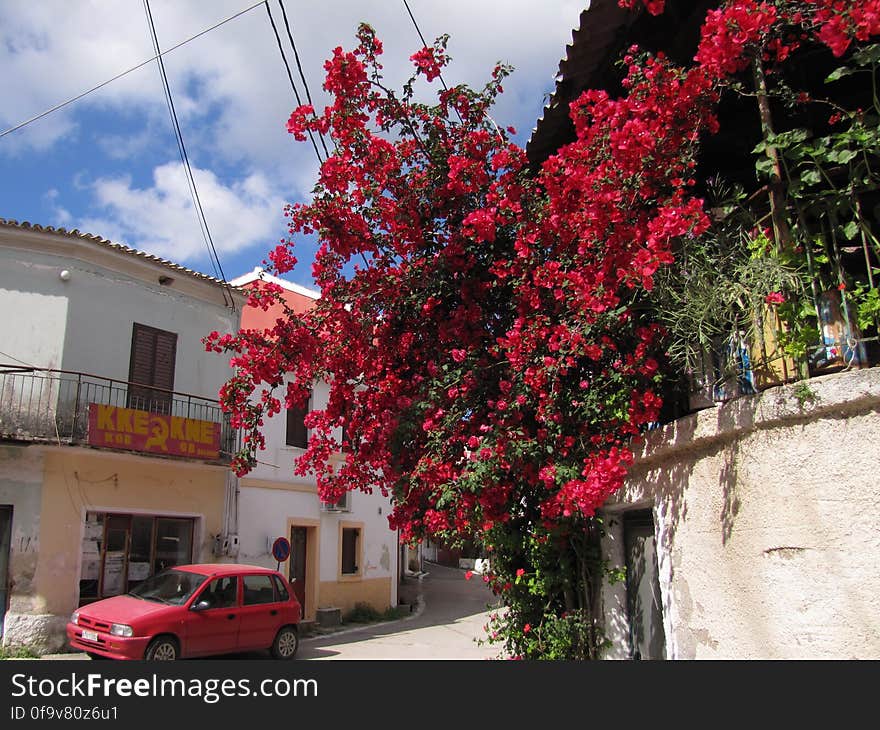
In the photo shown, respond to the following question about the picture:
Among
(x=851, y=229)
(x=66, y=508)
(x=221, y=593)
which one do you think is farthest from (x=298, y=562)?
(x=851, y=229)

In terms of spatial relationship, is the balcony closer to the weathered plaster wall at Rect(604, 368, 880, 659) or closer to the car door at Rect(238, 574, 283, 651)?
the car door at Rect(238, 574, 283, 651)

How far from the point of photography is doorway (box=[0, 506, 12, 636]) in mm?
12328

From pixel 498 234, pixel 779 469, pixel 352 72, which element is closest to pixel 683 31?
pixel 498 234

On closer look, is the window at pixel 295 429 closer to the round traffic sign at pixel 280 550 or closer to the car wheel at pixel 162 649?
the round traffic sign at pixel 280 550

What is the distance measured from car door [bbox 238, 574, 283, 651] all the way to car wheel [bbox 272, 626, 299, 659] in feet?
0.52

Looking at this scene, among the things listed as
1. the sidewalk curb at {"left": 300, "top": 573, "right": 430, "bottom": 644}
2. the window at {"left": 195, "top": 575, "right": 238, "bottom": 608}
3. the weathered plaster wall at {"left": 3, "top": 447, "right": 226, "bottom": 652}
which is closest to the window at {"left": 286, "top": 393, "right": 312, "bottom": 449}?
the weathered plaster wall at {"left": 3, "top": 447, "right": 226, "bottom": 652}

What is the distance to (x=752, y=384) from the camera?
13.5 feet

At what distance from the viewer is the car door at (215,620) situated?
11.0 metres

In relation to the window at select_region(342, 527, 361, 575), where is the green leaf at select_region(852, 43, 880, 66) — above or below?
above

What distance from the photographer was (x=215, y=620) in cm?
1138

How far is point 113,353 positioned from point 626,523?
1167 centimetres

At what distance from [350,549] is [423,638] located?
4752 millimetres

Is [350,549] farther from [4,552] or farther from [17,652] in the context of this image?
[17,652]

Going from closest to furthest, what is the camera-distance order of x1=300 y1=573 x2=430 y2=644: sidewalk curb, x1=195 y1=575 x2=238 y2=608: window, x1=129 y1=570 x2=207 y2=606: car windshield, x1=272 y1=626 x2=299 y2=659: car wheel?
1. x1=129 y1=570 x2=207 y2=606: car windshield
2. x1=195 y1=575 x2=238 y2=608: window
3. x1=272 y1=626 x2=299 y2=659: car wheel
4. x1=300 y1=573 x2=430 y2=644: sidewalk curb
